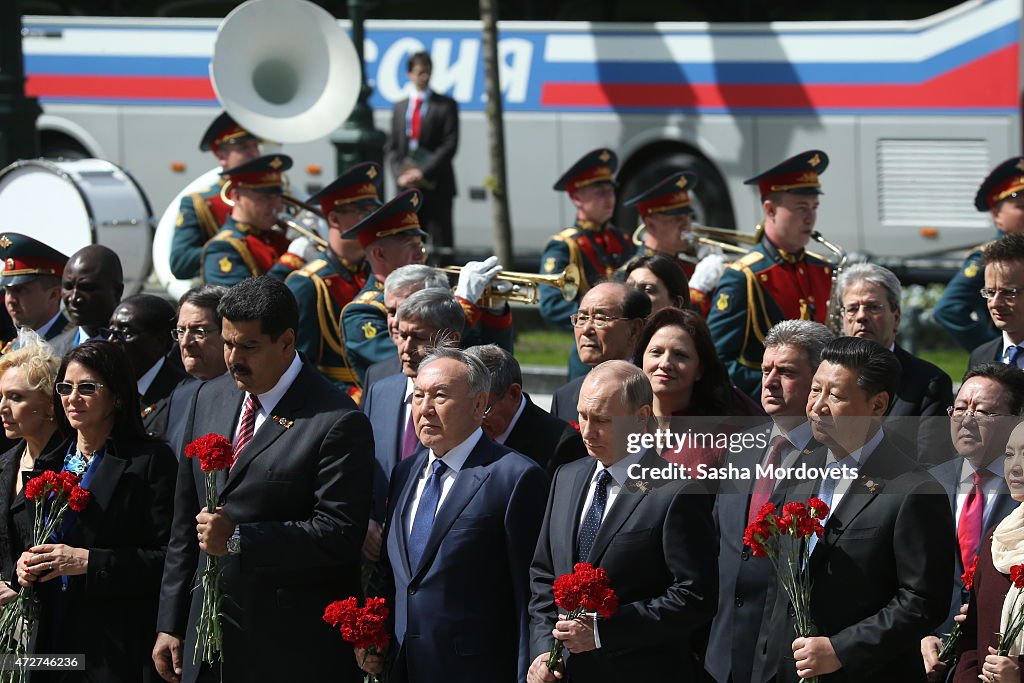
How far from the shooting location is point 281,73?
12.2 meters

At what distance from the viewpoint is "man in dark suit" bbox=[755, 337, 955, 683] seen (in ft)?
18.0

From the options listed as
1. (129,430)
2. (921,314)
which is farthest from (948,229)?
(129,430)

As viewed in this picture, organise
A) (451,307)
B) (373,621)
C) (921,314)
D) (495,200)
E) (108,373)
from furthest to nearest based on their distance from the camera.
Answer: (495,200) → (921,314) → (451,307) → (108,373) → (373,621)

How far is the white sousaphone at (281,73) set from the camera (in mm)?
11914

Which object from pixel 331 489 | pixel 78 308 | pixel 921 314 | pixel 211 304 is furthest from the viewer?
pixel 921 314

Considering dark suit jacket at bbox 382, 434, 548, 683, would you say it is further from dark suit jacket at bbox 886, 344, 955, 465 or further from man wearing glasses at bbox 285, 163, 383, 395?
man wearing glasses at bbox 285, 163, 383, 395

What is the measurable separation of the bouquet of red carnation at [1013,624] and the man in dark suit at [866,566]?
0.70 feet

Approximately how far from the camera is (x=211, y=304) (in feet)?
25.3

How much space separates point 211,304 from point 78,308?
3.52 feet

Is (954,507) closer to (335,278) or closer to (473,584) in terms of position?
(473,584)

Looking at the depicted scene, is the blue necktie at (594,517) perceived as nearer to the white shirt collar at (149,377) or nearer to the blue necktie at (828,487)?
the blue necktie at (828,487)

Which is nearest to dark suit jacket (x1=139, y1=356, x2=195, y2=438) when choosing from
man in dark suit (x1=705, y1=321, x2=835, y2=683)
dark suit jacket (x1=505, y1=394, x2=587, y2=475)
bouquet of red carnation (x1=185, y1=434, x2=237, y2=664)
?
bouquet of red carnation (x1=185, y1=434, x2=237, y2=664)

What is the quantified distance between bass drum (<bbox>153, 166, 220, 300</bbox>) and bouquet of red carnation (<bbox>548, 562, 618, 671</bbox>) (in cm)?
687

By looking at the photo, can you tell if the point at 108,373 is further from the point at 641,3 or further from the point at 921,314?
the point at 641,3
